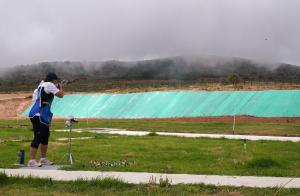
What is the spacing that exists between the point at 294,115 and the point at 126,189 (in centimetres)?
3927

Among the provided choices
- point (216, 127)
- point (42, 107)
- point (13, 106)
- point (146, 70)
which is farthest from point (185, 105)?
point (146, 70)

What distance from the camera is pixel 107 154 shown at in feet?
49.1

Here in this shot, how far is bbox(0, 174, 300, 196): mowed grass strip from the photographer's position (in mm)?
8539

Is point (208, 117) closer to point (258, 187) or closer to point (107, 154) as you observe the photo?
point (107, 154)

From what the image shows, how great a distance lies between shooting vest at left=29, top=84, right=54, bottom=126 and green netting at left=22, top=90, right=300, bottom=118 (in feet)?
121

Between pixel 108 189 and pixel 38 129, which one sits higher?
pixel 38 129

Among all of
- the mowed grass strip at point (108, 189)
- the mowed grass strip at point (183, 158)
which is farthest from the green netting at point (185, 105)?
the mowed grass strip at point (108, 189)

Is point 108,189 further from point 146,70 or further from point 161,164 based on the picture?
point 146,70

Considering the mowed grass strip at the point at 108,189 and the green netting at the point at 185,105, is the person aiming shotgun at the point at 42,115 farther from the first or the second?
the green netting at the point at 185,105

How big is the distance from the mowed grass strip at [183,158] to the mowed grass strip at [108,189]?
1.92 meters

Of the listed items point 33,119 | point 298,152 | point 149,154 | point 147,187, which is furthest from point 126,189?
point 298,152

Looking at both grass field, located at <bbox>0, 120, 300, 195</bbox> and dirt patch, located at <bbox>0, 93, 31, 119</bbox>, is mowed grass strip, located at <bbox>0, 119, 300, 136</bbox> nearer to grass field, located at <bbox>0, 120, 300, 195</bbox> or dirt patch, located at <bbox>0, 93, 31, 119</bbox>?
grass field, located at <bbox>0, 120, 300, 195</bbox>

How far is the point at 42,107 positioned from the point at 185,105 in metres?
45.9

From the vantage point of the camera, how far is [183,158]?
1394cm
